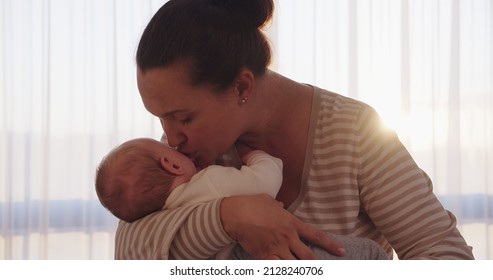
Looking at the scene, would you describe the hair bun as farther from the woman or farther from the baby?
the baby

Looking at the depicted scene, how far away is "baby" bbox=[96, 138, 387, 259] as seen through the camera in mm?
1041

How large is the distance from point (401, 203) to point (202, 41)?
435 mm

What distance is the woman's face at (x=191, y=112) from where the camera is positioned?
1006 millimetres

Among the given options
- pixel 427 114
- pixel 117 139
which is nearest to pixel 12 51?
pixel 117 139

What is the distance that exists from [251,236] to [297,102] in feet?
1.01

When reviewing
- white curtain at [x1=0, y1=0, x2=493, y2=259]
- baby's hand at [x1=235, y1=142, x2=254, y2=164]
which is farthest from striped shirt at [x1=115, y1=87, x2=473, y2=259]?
white curtain at [x1=0, y1=0, x2=493, y2=259]

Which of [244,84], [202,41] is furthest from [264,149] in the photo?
[202,41]

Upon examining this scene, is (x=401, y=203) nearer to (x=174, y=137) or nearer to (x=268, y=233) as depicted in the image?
(x=268, y=233)

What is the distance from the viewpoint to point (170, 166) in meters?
1.07

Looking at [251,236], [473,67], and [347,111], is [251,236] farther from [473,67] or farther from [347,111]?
[473,67]

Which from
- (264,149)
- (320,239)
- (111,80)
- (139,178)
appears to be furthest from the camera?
(111,80)

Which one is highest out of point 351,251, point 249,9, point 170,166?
point 249,9

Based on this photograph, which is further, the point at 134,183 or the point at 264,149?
the point at 264,149

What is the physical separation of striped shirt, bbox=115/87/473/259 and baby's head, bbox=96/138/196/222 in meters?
0.03
